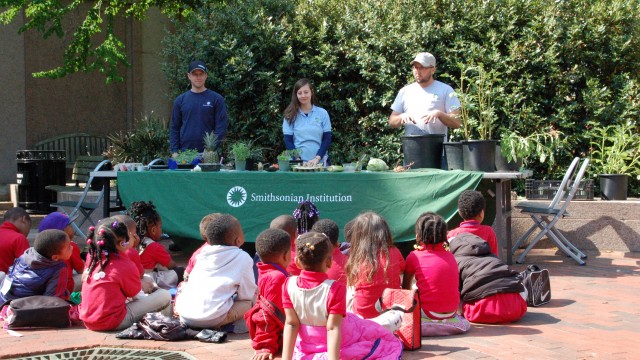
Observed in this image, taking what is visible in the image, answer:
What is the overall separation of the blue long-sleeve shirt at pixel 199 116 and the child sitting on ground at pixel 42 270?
3261mm

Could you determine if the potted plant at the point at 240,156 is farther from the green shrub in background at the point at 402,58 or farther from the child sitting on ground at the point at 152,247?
the green shrub in background at the point at 402,58

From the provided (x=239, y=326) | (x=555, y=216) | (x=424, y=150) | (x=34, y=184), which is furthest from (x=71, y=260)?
(x=34, y=184)

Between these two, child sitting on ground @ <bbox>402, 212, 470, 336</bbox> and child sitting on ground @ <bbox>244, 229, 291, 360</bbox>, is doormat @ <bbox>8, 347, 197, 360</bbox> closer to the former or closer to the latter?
child sitting on ground @ <bbox>244, 229, 291, 360</bbox>

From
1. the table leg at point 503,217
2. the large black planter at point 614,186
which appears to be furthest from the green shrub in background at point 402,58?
the table leg at point 503,217

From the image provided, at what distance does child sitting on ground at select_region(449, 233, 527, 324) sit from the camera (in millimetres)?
5910

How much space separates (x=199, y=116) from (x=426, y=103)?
2681 millimetres

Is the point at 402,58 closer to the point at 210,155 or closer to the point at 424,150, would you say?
the point at 424,150

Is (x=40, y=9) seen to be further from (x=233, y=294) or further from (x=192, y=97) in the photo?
(x=233, y=294)

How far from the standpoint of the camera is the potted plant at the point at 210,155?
8219 millimetres

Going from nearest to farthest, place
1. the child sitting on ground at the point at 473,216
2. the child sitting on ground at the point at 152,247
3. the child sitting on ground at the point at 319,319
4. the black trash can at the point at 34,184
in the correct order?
the child sitting on ground at the point at 319,319 < the child sitting on ground at the point at 473,216 < the child sitting on ground at the point at 152,247 < the black trash can at the point at 34,184

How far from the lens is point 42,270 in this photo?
605 cm

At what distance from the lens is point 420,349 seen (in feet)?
17.2

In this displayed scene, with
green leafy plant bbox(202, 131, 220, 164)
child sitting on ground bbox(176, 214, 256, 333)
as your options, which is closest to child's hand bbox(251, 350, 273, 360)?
child sitting on ground bbox(176, 214, 256, 333)

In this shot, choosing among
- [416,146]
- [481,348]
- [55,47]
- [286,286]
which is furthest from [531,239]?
[55,47]
